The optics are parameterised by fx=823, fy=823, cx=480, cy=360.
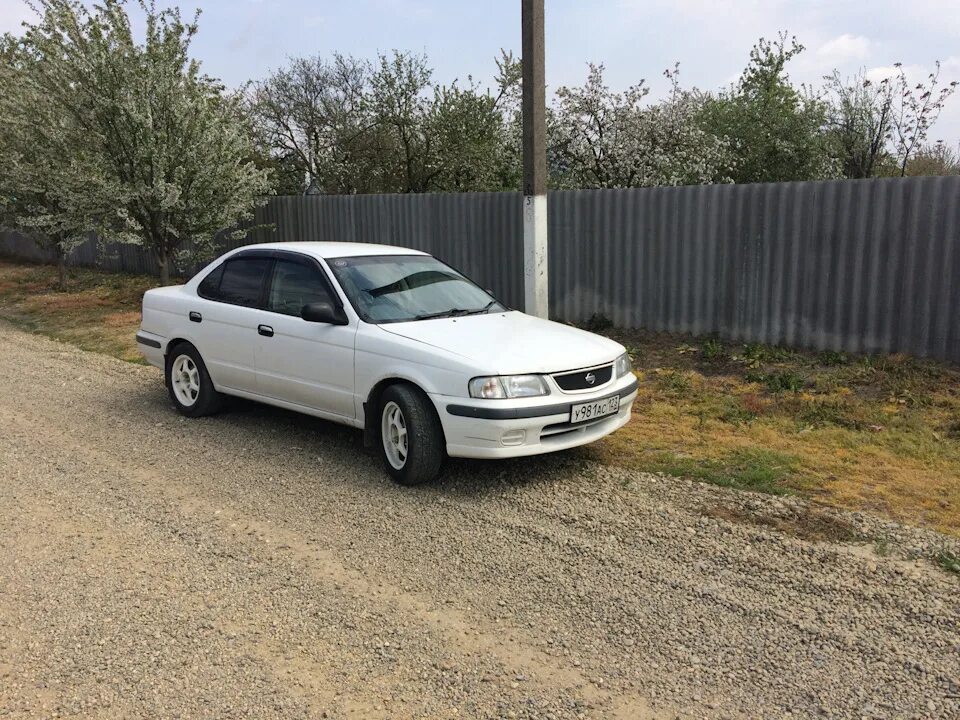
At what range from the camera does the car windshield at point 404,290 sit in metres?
6.07

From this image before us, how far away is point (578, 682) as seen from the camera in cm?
326

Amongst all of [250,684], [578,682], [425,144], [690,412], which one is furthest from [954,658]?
[425,144]

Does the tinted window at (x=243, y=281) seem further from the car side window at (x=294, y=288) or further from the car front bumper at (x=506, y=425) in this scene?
the car front bumper at (x=506, y=425)

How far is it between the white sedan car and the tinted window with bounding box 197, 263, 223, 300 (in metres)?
0.01

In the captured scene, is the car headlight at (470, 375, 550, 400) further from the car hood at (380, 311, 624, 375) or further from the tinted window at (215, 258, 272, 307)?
the tinted window at (215, 258, 272, 307)

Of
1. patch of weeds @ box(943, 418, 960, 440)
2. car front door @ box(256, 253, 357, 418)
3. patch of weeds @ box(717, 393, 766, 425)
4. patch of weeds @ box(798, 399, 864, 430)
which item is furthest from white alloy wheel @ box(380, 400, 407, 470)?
patch of weeds @ box(943, 418, 960, 440)

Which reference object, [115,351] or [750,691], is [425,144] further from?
[750,691]

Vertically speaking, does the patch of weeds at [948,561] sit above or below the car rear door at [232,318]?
below

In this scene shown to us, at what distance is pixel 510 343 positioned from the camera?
5562 millimetres

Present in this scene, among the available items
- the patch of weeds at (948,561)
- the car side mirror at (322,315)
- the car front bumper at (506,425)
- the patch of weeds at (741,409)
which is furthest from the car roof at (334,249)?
the patch of weeds at (948,561)

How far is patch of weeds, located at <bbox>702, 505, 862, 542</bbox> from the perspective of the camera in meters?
4.60

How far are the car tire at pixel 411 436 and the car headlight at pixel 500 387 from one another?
1.29ft

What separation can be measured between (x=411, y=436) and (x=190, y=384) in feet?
9.60

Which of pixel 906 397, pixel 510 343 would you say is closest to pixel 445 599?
pixel 510 343
